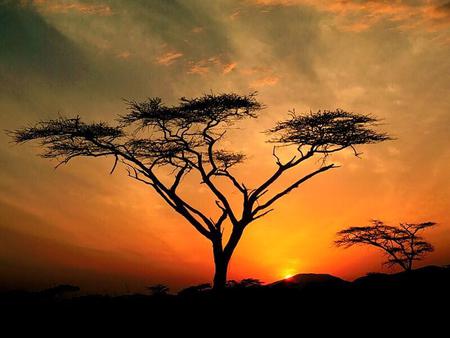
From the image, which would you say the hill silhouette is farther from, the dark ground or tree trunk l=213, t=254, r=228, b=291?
tree trunk l=213, t=254, r=228, b=291

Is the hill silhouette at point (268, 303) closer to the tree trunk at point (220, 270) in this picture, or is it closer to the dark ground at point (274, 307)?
the dark ground at point (274, 307)

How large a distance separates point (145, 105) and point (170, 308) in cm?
1157

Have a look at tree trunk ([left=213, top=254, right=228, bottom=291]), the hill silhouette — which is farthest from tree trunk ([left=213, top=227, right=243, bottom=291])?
the hill silhouette

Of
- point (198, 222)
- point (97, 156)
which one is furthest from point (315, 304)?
point (97, 156)

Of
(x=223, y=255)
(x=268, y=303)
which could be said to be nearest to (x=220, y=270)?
(x=223, y=255)

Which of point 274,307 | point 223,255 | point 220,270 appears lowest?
point 274,307

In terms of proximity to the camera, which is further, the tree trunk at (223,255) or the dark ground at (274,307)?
the tree trunk at (223,255)

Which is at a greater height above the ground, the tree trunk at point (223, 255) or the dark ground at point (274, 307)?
the tree trunk at point (223, 255)

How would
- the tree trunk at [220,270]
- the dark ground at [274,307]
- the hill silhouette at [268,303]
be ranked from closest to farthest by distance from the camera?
the dark ground at [274,307], the hill silhouette at [268,303], the tree trunk at [220,270]

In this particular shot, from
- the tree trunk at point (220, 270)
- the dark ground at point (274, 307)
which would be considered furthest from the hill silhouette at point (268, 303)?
the tree trunk at point (220, 270)

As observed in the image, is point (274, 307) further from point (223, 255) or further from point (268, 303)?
point (223, 255)

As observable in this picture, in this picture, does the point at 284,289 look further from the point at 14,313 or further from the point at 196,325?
the point at 14,313

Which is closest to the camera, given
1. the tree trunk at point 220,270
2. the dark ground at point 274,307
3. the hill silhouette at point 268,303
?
the dark ground at point 274,307

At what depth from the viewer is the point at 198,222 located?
841 inches
